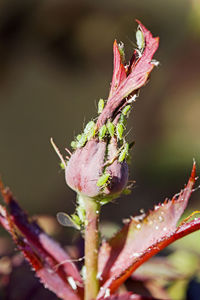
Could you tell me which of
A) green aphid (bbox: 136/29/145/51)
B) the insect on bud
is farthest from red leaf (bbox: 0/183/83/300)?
green aphid (bbox: 136/29/145/51)

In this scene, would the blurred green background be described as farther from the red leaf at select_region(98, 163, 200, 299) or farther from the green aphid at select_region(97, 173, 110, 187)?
the green aphid at select_region(97, 173, 110, 187)

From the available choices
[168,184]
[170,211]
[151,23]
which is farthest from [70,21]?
[170,211]

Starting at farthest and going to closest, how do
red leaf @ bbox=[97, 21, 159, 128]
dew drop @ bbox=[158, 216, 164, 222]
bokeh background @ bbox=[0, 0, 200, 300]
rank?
1. bokeh background @ bbox=[0, 0, 200, 300]
2. dew drop @ bbox=[158, 216, 164, 222]
3. red leaf @ bbox=[97, 21, 159, 128]

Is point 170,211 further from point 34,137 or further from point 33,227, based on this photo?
point 34,137

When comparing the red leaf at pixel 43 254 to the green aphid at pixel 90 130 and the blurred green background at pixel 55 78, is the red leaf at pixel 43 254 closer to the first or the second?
the green aphid at pixel 90 130

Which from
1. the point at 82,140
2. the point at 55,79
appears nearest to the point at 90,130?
the point at 82,140
